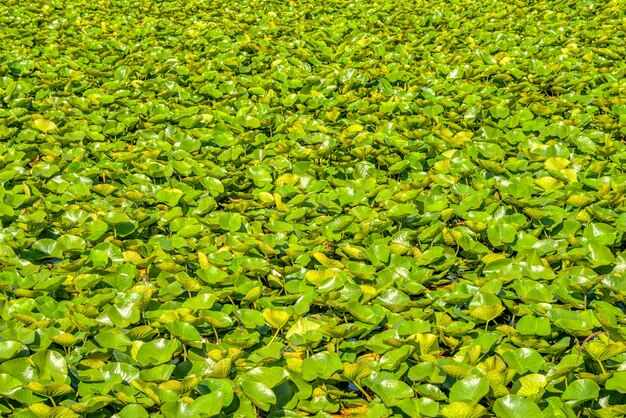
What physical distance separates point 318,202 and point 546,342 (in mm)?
1255

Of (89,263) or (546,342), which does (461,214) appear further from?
(89,263)

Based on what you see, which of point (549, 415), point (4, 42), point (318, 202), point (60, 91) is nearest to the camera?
point (549, 415)

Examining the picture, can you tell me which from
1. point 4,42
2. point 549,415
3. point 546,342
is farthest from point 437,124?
point 4,42

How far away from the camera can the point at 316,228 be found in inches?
115

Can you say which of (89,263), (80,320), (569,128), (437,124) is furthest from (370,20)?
(80,320)

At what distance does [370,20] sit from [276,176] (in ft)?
10.7

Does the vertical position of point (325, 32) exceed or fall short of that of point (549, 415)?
it falls short

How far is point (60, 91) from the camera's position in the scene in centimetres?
463

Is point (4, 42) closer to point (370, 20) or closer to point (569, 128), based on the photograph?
point (370, 20)

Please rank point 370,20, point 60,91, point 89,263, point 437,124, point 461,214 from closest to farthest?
point 89,263 < point 461,214 < point 437,124 < point 60,91 < point 370,20

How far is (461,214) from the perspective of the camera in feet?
9.49

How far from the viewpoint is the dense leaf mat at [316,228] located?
200 cm

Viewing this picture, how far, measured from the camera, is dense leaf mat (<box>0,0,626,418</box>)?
2004 mm

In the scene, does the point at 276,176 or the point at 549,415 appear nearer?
the point at 549,415
